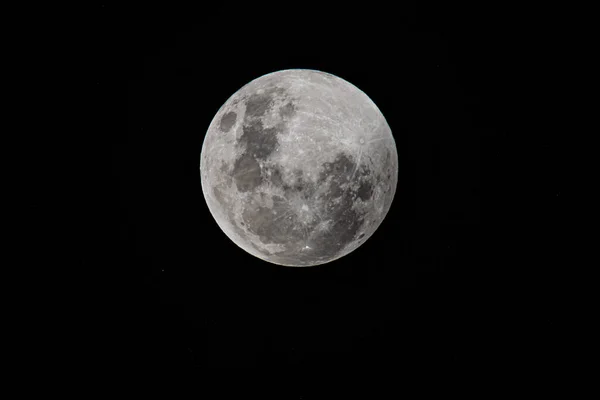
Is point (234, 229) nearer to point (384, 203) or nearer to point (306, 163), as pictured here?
point (306, 163)

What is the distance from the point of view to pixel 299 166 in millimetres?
3637

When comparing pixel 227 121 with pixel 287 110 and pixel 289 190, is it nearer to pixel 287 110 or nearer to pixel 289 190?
pixel 287 110

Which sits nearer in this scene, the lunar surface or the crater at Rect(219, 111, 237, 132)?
the lunar surface

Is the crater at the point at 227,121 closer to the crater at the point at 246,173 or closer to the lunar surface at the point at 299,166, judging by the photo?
the lunar surface at the point at 299,166

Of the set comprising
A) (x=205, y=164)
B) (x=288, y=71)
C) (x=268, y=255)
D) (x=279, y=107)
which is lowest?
(x=268, y=255)

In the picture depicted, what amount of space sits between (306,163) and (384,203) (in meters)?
0.87

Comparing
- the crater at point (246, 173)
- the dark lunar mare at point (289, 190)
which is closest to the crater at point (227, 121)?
the dark lunar mare at point (289, 190)

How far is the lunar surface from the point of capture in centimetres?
367

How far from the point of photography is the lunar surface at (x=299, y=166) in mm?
3668

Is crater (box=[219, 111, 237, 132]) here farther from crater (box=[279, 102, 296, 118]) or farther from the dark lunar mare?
crater (box=[279, 102, 296, 118])

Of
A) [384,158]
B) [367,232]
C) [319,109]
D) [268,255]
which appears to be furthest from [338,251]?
[319,109]

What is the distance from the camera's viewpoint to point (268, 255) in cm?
420

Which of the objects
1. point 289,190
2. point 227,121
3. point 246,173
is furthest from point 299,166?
point 227,121

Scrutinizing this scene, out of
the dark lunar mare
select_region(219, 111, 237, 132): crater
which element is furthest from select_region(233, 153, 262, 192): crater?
select_region(219, 111, 237, 132): crater
